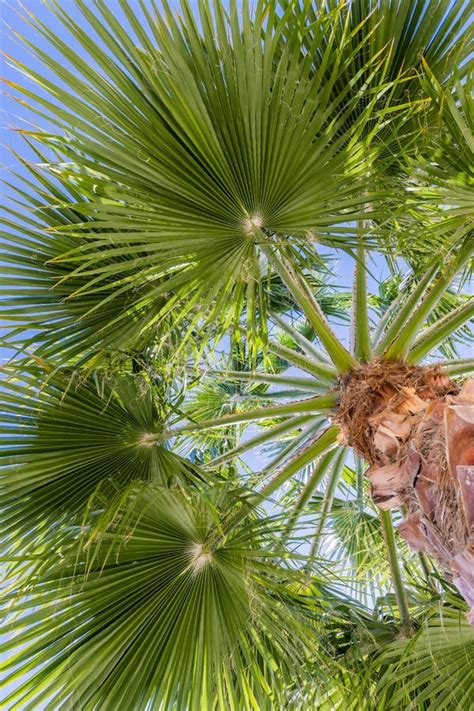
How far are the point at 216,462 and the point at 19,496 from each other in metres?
0.79

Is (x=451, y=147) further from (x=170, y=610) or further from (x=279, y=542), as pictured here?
(x=170, y=610)

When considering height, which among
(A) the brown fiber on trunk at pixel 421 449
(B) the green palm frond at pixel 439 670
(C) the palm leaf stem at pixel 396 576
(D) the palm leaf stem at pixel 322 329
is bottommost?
(B) the green palm frond at pixel 439 670

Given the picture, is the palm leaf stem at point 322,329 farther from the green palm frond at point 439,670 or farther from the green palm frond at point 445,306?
the green palm frond at point 445,306

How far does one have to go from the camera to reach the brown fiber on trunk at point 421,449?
145 cm

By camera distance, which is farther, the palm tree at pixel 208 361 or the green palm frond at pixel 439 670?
the green palm frond at pixel 439 670

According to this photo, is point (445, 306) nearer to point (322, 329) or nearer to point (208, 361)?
point (322, 329)

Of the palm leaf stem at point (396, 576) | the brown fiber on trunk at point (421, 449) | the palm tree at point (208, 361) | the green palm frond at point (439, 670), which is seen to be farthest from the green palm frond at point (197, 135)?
the green palm frond at point (439, 670)

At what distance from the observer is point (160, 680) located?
1.94m

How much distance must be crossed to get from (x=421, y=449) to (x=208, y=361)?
34.5 inches

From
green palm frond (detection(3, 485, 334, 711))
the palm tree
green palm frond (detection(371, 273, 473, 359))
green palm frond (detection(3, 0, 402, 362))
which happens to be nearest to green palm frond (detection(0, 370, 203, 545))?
the palm tree

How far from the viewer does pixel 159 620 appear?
1.99 metres

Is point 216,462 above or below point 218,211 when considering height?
below

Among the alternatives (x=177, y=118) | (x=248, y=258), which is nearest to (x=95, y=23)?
(x=177, y=118)

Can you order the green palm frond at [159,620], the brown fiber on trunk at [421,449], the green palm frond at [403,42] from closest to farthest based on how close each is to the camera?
the brown fiber on trunk at [421,449] → the green palm frond at [159,620] → the green palm frond at [403,42]
